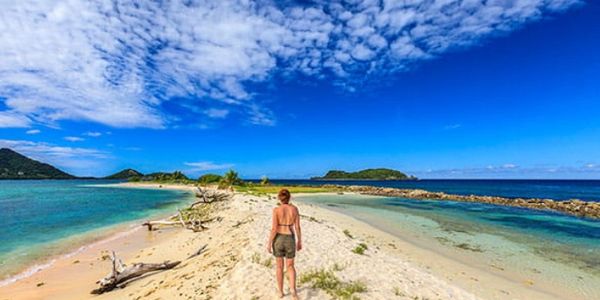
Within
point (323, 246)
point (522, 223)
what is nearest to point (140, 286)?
point (323, 246)

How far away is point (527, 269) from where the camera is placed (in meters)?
13.8

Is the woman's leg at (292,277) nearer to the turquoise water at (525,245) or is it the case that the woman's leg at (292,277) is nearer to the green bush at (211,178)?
the turquoise water at (525,245)

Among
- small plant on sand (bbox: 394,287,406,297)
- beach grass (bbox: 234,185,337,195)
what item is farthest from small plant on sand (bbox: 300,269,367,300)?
beach grass (bbox: 234,185,337,195)

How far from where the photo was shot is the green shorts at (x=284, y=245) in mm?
7430

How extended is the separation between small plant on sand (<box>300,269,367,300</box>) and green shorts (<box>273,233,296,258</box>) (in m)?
1.62

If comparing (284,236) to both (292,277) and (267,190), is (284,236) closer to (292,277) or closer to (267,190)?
(292,277)

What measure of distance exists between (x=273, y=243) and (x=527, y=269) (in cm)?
1267

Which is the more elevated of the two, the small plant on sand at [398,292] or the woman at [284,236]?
the woman at [284,236]

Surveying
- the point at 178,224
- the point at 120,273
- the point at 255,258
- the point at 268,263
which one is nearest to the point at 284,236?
the point at 268,263

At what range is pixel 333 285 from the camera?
8.52 m

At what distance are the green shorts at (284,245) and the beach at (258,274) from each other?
1200 millimetres

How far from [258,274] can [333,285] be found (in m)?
2.16

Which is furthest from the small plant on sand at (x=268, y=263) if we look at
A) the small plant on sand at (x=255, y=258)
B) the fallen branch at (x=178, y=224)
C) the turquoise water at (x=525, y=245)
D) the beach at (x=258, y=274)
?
the fallen branch at (x=178, y=224)

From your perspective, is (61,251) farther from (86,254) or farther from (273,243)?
(273,243)
